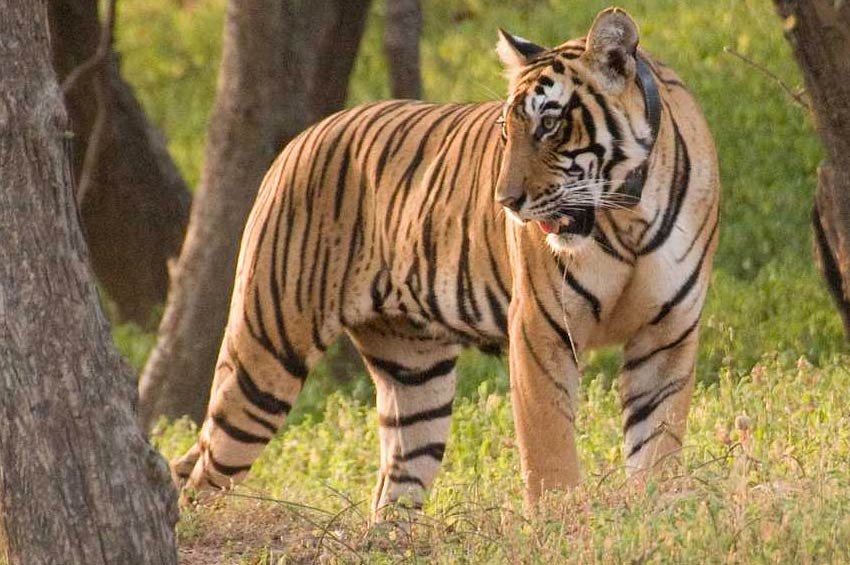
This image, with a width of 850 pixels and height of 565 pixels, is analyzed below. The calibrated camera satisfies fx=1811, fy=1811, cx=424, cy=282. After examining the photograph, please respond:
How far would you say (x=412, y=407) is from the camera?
21.3ft

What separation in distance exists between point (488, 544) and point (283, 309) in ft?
6.53

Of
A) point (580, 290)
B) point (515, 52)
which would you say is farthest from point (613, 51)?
point (580, 290)

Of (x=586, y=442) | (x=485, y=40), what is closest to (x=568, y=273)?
(x=586, y=442)

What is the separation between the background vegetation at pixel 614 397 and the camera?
4.14 m

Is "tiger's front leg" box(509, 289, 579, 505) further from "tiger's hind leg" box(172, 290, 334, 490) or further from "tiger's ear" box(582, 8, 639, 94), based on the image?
"tiger's hind leg" box(172, 290, 334, 490)

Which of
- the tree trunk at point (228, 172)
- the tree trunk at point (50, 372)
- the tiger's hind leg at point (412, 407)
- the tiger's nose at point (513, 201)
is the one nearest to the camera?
the tree trunk at point (50, 372)

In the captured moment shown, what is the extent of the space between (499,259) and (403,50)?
16.3ft

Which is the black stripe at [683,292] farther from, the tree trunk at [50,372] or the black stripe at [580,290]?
the tree trunk at [50,372]

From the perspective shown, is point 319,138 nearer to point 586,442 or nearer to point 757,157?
point 586,442

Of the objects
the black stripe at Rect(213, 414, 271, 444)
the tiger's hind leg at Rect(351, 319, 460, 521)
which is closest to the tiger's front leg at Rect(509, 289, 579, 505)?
the tiger's hind leg at Rect(351, 319, 460, 521)

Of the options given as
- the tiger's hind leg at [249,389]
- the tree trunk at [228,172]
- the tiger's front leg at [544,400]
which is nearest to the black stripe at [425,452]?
the tiger's hind leg at [249,389]

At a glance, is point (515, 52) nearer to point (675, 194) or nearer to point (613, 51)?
point (613, 51)

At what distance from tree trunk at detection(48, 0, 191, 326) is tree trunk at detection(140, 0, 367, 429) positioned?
2.30 metres

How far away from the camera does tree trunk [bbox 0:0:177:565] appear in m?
3.94
